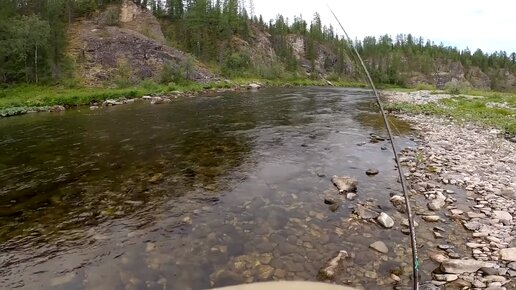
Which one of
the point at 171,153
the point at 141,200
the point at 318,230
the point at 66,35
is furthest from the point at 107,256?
the point at 66,35

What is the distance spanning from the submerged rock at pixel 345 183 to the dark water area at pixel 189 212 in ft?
0.86

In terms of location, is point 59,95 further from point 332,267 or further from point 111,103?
point 332,267

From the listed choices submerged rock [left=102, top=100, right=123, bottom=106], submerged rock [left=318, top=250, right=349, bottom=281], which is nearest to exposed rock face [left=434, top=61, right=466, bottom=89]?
submerged rock [left=102, top=100, right=123, bottom=106]

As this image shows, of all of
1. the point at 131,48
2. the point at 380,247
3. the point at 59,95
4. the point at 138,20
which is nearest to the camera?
the point at 380,247

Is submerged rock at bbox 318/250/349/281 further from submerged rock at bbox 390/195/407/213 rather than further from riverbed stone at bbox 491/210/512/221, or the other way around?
riverbed stone at bbox 491/210/512/221

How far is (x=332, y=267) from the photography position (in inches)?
231

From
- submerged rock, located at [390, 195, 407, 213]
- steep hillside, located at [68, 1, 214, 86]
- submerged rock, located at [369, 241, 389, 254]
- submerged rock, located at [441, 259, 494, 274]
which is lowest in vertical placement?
submerged rock, located at [369, 241, 389, 254]

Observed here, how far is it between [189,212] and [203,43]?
90.2m

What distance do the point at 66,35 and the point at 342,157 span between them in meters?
65.5

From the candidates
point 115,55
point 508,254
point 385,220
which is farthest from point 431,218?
point 115,55

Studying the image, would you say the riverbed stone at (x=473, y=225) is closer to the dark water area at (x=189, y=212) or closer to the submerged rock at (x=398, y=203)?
the submerged rock at (x=398, y=203)

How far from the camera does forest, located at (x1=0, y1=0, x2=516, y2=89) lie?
1895 inches

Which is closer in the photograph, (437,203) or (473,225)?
(473,225)

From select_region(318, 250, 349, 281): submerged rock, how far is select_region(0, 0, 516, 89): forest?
4084 millimetres
